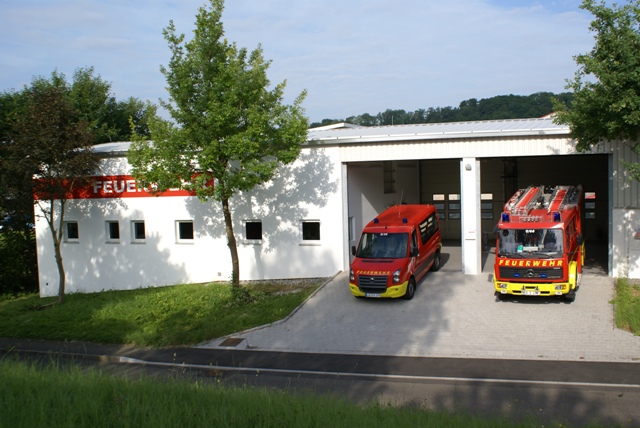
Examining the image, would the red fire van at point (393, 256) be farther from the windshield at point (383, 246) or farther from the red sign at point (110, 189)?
the red sign at point (110, 189)

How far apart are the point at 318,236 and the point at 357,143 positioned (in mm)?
3593

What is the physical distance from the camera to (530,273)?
15.8 m

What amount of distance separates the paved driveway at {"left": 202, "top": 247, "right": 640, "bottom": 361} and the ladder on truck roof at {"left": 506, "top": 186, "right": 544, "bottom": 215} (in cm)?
254

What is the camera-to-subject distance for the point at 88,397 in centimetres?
707

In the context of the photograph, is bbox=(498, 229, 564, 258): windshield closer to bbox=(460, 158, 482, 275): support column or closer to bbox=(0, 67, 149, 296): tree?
bbox=(460, 158, 482, 275): support column

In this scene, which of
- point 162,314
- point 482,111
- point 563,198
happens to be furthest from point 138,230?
point 482,111

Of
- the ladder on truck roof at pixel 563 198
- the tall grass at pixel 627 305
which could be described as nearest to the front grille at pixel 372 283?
the ladder on truck roof at pixel 563 198

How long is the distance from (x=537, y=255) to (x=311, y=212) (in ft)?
27.1

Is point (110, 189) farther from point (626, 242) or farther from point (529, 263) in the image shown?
point (626, 242)

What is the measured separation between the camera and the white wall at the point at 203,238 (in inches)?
835

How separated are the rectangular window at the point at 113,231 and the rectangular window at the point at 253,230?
575 cm

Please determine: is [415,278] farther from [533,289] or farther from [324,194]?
[324,194]

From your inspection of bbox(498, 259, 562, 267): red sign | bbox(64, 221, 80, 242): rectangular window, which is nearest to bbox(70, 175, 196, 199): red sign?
bbox(64, 221, 80, 242): rectangular window

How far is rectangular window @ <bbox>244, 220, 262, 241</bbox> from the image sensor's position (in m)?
22.2
